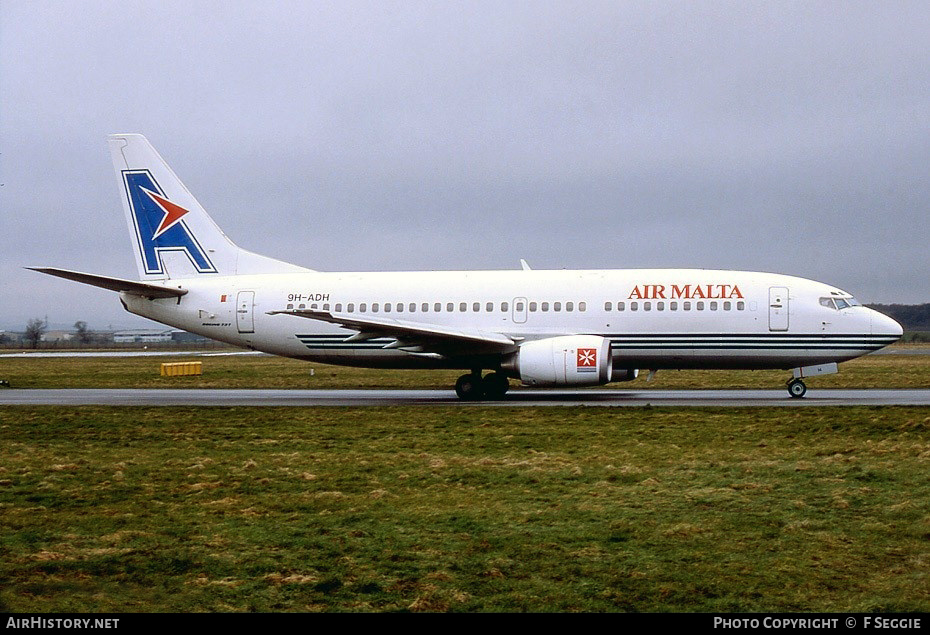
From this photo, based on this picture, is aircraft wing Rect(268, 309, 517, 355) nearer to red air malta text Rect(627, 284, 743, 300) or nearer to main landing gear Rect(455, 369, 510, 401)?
main landing gear Rect(455, 369, 510, 401)

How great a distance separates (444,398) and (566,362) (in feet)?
14.4

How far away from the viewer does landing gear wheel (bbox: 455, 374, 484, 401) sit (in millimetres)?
24969

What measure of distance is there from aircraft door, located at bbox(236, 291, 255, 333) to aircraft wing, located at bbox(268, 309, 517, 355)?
9.34 feet

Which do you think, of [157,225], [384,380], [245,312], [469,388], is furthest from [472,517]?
[384,380]

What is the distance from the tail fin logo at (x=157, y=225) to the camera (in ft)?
91.0

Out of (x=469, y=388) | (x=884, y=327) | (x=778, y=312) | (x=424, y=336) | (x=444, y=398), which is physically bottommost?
(x=444, y=398)

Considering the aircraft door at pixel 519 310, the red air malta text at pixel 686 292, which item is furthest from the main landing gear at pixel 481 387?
the red air malta text at pixel 686 292

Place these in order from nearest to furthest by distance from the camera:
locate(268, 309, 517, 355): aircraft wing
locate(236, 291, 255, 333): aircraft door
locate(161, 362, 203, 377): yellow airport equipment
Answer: locate(268, 309, 517, 355): aircraft wing, locate(236, 291, 255, 333): aircraft door, locate(161, 362, 203, 377): yellow airport equipment

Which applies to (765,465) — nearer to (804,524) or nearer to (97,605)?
(804,524)

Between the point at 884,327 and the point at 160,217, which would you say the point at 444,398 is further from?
the point at 884,327

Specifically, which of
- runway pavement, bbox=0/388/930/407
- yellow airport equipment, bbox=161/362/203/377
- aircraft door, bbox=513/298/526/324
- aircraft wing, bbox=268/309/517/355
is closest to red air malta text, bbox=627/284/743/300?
runway pavement, bbox=0/388/930/407

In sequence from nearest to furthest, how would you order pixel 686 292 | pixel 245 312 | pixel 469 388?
pixel 686 292, pixel 469 388, pixel 245 312

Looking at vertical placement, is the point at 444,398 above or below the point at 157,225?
below

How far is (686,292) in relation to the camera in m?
24.0
